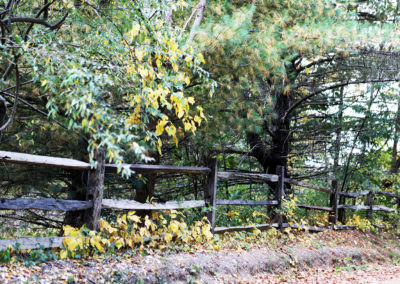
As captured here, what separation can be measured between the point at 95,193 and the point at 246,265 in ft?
9.38

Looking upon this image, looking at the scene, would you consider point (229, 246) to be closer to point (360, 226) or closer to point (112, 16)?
point (112, 16)

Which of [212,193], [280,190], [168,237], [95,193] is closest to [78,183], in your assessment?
[95,193]

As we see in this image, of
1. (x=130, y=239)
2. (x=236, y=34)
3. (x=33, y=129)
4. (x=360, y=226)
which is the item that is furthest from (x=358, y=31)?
(x=360, y=226)

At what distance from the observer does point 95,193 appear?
5473 mm

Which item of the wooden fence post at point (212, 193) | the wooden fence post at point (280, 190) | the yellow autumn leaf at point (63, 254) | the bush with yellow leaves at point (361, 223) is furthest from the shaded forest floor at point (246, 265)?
the bush with yellow leaves at point (361, 223)

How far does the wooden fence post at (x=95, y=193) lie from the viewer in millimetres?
5406

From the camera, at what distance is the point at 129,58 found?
4688mm

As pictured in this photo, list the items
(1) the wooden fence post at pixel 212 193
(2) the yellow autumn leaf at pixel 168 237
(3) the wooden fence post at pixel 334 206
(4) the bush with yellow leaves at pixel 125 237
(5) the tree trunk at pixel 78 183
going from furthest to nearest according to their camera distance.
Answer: (3) the wooden fence post at pixel 334 206 → (1) the wooden fence post at pixel 212 193 → (5) the tree trunk at pixel 78 183 → (2) the yellow autumn leaf at pixel 168 237 → (4) the bush with yellow leaves at pixel 125 237

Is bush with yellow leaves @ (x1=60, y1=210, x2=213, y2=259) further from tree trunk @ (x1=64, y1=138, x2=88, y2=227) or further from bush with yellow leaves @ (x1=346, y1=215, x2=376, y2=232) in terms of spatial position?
bush with yellow leaves @ (x1=346, y1=215, x2=376, y2=232)

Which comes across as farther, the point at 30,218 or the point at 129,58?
the point at 30,218

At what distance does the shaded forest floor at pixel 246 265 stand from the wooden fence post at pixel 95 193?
1.70 ft

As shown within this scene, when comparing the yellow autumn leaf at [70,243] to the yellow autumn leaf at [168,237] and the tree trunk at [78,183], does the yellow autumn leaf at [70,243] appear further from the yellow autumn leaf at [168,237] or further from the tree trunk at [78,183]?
the yellow autumn leaf at [168,237]

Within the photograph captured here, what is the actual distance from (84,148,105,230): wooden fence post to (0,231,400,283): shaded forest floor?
519mm

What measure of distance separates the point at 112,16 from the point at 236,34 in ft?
8.00
